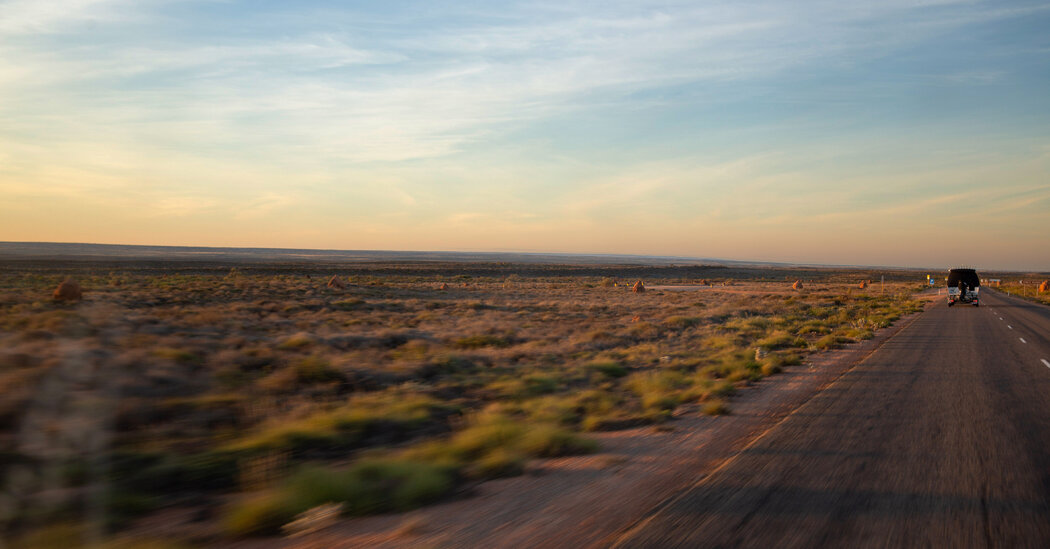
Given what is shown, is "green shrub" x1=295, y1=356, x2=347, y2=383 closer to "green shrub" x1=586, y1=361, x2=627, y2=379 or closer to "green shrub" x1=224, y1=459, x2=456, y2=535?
"green shrub" x1=224, y1=459, x2=456, y2=535

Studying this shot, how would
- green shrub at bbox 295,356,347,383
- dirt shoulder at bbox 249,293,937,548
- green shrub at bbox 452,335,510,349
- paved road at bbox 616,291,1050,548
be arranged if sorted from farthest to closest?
green shrub at bbox 452,335,510,349
green shrub at bbox 295,356,347,383
dirt shoulder at bbox 249,293,937,548
paved road at bbox 616,291,1050,548

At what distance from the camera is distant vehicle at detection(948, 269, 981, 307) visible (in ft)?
128

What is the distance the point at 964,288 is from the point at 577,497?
148 feet

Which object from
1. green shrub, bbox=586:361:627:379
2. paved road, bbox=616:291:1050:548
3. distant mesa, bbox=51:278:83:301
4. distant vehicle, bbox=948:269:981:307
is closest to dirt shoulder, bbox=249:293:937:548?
paved road, bbox=616:291:1050:548

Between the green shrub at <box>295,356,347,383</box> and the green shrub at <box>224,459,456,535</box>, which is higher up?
the green shrub at <box>224,459,456,535</box>

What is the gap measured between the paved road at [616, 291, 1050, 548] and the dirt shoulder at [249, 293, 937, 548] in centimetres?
29

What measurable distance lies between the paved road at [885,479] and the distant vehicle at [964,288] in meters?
35.2

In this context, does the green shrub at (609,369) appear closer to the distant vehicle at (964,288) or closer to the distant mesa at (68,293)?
the distant mesa at (68,293)

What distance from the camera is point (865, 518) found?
4.55 meters

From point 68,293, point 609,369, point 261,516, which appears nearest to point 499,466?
point 261,516

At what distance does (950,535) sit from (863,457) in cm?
208

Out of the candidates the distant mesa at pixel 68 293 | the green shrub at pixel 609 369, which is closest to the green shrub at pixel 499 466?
the green shrub at pixel 609 369

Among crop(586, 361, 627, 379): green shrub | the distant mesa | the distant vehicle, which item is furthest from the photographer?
the distant vehicle

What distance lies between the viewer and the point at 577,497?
539cm
